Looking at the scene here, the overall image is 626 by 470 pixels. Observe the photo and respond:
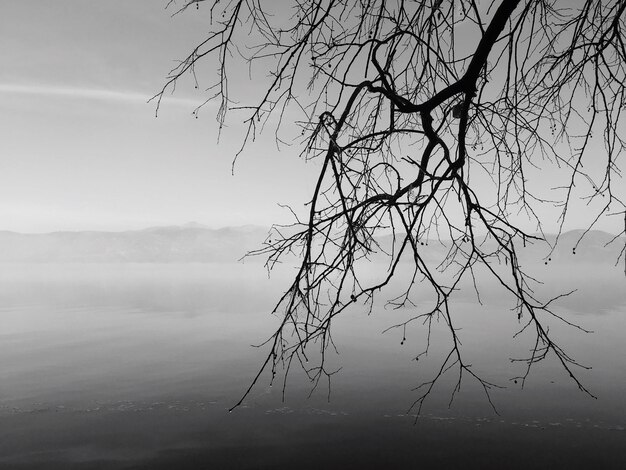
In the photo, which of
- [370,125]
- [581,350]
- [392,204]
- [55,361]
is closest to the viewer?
[392,204]

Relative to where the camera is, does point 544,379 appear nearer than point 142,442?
No

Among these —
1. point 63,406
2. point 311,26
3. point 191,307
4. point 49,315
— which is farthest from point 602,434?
point 49,315

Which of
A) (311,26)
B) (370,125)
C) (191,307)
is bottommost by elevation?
(370,125)

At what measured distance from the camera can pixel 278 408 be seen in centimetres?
1398

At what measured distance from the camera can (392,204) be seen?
200cm

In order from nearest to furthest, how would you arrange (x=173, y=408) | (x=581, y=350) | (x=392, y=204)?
(x=392, y=204)
(x=173, y=408)
(x=581, y=350)

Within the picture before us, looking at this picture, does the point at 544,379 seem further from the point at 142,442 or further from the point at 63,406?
the point at 63,406

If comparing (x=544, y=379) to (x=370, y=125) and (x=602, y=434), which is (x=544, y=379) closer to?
(x=602, y=434)

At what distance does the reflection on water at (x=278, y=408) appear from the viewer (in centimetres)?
1113

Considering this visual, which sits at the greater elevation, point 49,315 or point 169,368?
point 49,315

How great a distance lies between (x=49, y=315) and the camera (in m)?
33.8

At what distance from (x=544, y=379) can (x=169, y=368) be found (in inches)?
576

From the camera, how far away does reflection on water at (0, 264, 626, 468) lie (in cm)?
1113

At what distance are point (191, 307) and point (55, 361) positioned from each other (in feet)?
62.6
